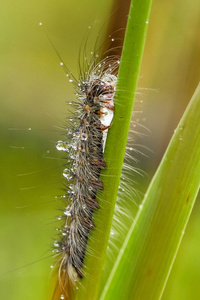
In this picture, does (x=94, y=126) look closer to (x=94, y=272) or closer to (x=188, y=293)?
(x=94, y=272)

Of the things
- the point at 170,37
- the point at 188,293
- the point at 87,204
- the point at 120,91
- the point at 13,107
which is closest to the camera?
the point at 120,91

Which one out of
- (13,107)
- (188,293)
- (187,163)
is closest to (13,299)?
(188,293)

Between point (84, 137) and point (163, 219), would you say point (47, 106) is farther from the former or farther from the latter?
point (163, 219)

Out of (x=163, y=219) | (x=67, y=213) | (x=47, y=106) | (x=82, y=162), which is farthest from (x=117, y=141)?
(x=47, y=106)

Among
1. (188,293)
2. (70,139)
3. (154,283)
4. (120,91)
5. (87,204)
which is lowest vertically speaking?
(188,293)

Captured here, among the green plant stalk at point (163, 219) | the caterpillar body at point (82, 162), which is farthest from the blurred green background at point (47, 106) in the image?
the green plant stalk at point (163, 219)

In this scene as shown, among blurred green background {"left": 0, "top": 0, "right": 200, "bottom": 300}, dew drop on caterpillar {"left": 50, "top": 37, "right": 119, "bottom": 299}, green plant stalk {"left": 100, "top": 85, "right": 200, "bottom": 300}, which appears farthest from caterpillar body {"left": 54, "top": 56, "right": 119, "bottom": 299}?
blurred green background {"left": 0, "top": 0, "right": 200, "bottom": 300}
